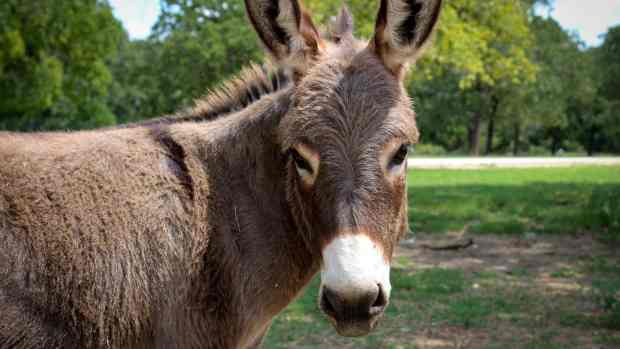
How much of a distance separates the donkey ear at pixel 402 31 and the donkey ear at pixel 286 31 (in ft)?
1.17

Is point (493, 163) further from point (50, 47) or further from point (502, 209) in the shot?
point (50, 47)

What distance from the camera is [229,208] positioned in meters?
3.04

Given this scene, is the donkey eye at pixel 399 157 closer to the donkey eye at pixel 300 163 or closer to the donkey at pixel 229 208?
the donkey at pixel 229 208

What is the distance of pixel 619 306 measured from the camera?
19.3 feet

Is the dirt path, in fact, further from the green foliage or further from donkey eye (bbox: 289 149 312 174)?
donkey eye (bbox: 289 149 312 174)

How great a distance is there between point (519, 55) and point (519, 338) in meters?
13.7

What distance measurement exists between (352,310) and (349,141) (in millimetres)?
786

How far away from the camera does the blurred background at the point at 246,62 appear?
53.3 feet

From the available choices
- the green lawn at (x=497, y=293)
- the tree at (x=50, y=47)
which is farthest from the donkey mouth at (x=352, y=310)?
the tree at (x=50, y=47)

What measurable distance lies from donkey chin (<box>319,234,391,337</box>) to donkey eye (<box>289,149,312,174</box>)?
1.37 ft

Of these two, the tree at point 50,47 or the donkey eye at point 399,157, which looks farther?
the tree at point 50,47

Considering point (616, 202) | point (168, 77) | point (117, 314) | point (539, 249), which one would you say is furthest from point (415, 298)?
point (168, 77)

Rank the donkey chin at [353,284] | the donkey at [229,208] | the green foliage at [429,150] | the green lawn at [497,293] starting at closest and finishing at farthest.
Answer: the donkey chin at [353,284]
the donkey at [229,208]
the green lawn at [497,293]
the green foliage at [429,150]

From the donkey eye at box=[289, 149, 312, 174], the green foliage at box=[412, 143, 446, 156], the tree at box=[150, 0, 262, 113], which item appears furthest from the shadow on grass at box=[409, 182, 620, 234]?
the green foliage at box=[412, 143, 446, 156]
